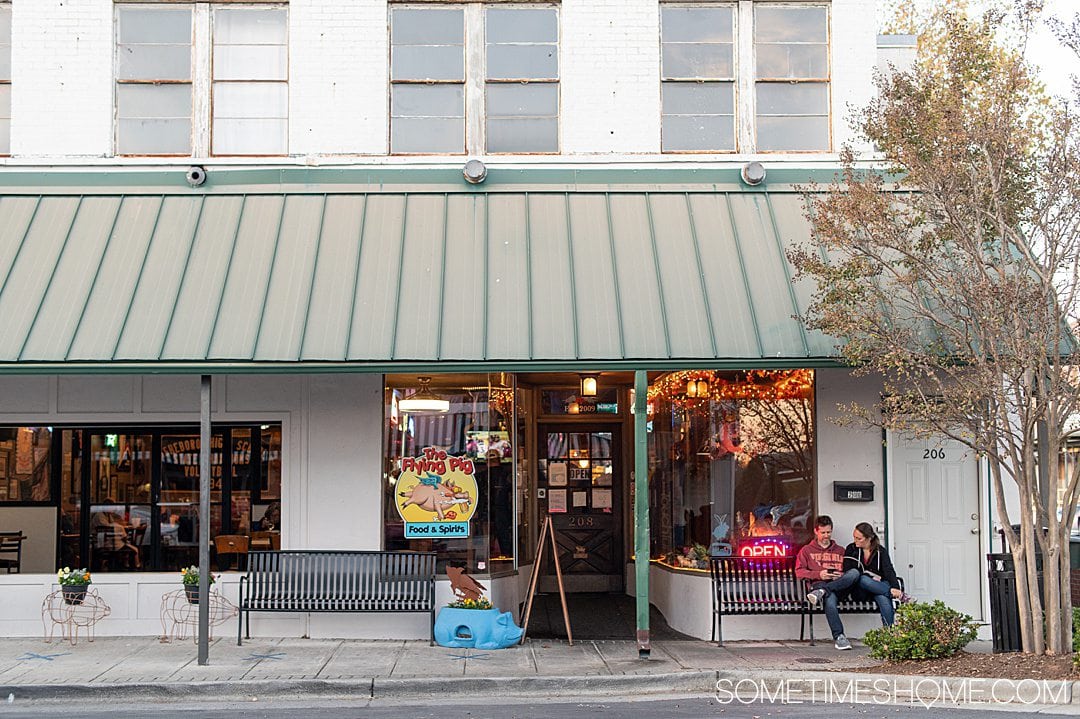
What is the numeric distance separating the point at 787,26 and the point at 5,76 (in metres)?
9.28

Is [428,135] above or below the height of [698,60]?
below

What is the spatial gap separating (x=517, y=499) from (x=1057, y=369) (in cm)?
595

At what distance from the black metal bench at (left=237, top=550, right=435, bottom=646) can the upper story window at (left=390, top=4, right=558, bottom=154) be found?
4805 millimetres

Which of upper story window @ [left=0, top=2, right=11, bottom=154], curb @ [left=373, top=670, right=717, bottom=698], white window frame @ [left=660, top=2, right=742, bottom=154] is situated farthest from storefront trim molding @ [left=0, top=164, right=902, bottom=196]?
curb @ [left=373, top=670, right=717, bottom=698]

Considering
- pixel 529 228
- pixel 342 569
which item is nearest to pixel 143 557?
pixel 342 569

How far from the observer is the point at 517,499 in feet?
42.9

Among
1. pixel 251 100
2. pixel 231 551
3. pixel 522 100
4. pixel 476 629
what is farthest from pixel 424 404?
pixel 251 100

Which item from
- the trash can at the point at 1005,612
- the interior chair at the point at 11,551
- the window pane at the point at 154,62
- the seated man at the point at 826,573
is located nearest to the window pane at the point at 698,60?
the seated man at the point at 826,573

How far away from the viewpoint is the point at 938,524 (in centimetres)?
1252

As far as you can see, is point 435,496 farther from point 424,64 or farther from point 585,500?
point 424,64

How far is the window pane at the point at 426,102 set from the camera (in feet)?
44.2

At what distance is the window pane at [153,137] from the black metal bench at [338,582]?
16.2ft

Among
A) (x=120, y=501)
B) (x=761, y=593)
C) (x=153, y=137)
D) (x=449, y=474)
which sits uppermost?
(x=153, y=137)

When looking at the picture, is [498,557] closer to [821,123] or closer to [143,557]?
[143,557]
